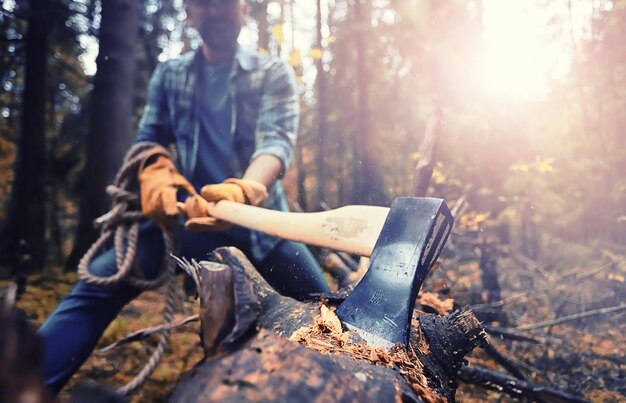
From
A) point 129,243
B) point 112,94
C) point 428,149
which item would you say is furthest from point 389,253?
point 112,94

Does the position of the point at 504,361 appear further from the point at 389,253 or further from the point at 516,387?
the point at 389,253

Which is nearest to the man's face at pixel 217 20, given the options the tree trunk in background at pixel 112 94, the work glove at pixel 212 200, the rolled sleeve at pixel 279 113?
the rolled sleeve at pixel 279 113

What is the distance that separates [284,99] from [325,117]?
508 inches

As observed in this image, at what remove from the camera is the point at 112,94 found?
17.2 feet

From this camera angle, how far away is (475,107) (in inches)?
229

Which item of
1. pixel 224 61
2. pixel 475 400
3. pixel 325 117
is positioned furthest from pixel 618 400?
pixel 325 117

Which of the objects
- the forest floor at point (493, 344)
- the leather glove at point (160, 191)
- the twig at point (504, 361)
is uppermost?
the leather glove at point (160, 191)

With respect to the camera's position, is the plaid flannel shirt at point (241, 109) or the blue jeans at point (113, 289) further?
the plaid flannel shirt at point (241, 109)

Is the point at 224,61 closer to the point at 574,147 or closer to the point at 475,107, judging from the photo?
the point at 475,107

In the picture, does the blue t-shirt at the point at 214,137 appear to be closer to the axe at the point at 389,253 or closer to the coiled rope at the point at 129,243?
the coiled rope at the point at 129,243

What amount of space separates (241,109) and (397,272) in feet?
6.88

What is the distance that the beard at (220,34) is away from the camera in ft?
8.71

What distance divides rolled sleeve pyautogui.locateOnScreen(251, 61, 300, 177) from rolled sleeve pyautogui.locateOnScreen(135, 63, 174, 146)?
0.75 m

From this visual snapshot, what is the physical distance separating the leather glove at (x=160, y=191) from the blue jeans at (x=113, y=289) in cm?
22
